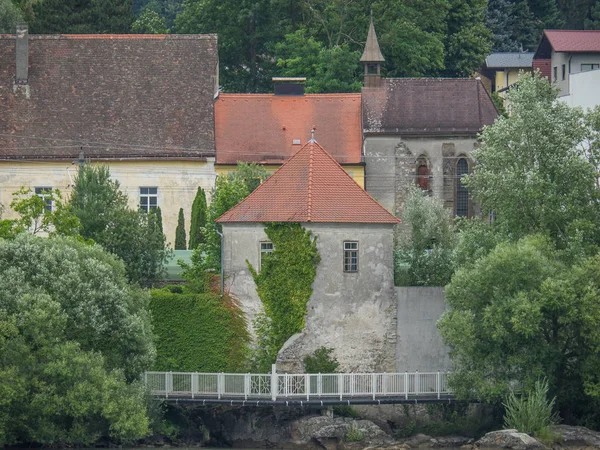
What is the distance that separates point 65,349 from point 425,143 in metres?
30.4

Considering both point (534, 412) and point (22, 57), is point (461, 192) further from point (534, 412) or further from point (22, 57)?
point (534, 412)

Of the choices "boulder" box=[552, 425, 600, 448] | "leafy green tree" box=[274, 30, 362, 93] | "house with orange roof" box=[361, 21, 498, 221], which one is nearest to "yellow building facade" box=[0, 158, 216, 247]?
"house with orange roof" box=[361, 21, 498, 221]

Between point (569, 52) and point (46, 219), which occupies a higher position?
point (569, 52)

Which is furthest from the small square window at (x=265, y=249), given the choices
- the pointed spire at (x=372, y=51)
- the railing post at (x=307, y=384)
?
the pointed spire at (x=372, y=51)

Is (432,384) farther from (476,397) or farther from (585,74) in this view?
(585,74)

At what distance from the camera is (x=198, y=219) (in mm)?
82688

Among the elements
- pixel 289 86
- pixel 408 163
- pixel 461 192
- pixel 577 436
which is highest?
pixel 289 86

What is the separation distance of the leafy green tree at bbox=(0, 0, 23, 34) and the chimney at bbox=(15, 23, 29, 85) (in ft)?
26.1

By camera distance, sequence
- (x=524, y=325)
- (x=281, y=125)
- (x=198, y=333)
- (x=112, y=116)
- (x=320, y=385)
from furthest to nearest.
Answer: (x=281, y=125)
(x=112, y=116)
(x=198, y=333)
(x=320, y=385)
(x=524, y=325)

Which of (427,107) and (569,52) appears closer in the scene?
(427,107)

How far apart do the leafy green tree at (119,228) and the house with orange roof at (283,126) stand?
12493mm

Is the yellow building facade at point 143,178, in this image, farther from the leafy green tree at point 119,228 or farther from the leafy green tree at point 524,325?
the leafy green tree at point 524,325

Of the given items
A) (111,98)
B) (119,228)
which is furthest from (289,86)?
(119,228)

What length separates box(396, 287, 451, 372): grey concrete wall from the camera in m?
70.2
